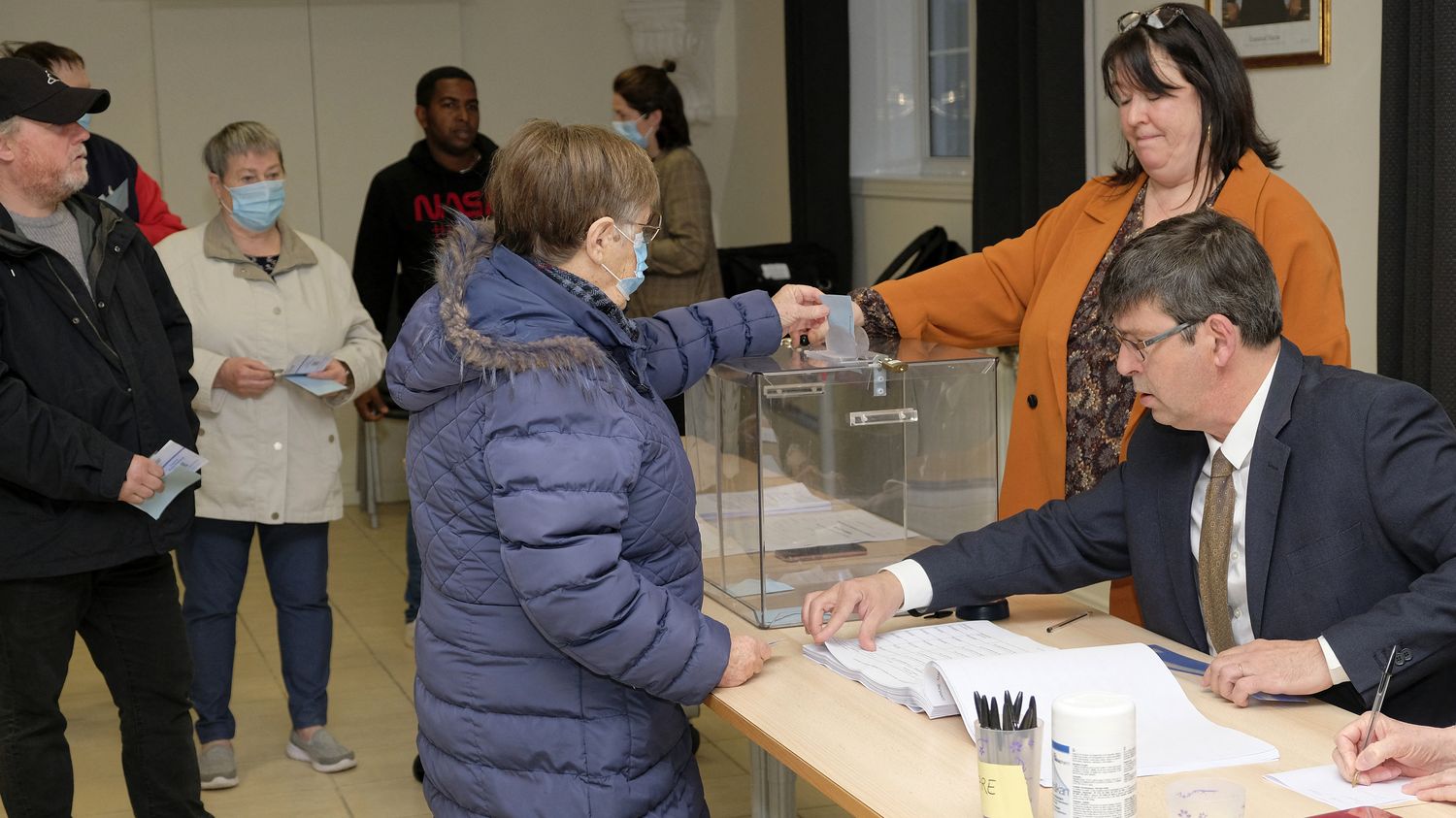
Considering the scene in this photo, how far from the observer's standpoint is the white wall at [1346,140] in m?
3.61

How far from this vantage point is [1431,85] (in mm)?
3199

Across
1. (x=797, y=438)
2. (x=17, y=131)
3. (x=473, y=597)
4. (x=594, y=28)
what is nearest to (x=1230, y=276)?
(x=797, y=438)

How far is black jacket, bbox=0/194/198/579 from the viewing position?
106 inches

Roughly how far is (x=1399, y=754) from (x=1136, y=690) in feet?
1.01

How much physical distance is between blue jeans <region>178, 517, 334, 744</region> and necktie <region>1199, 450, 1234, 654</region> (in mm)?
2411

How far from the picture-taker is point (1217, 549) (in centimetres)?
198

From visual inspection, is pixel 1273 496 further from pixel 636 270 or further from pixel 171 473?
pixel 171 473

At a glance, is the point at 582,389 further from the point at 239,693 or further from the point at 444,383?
the point at 239,693

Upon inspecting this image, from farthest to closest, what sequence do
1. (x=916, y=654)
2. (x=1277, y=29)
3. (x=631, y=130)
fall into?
(x=631, y=130)
(x=1277, y=29)
(x=916, y=654)

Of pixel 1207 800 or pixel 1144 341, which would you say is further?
pixel 1144 341

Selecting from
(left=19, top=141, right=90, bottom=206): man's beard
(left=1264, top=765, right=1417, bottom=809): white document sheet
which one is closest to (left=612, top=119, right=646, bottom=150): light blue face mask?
(left=19, top=141, right=90, bottom=206): man's beard

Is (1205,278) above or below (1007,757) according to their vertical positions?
above

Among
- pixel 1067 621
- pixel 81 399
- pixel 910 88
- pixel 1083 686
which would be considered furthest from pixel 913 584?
pixel 910 88

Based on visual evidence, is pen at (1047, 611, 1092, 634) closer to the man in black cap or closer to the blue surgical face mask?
the man in black cap
